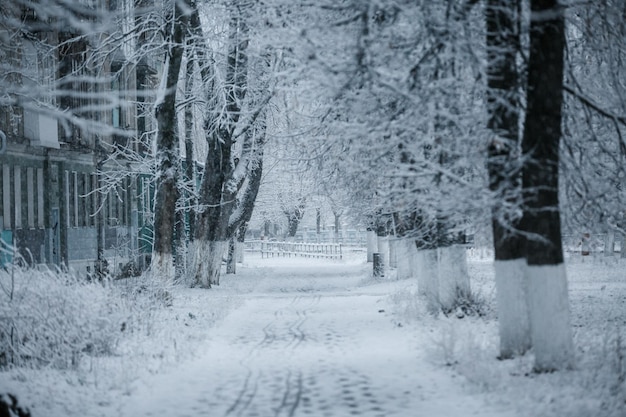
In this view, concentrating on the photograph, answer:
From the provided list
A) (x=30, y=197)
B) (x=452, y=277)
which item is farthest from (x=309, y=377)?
(x=30, y=197)

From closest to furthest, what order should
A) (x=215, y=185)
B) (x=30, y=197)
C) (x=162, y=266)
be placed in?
1. (x=162, y=266)
2. (x=215, y=185)
3. (x=30, y=197)

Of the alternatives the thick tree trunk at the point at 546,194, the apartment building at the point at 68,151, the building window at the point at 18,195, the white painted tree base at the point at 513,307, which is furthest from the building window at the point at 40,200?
the thick tree trunk at the point at 546,194

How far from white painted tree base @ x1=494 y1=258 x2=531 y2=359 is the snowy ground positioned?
272 millimetres

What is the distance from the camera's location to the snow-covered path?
8523 mm

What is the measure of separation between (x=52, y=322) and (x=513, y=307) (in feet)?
20.0

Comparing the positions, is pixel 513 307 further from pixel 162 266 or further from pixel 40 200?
pixel 40 200

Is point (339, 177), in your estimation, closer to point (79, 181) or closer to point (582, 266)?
point (79, 181)

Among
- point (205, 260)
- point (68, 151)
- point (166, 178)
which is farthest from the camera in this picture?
point (68, 151)

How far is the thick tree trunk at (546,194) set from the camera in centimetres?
930

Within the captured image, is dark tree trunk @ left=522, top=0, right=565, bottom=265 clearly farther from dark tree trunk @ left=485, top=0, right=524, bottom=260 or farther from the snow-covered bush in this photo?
the snow-covered bush

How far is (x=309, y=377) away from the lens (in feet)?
33.8

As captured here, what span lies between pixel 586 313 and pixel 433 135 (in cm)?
870

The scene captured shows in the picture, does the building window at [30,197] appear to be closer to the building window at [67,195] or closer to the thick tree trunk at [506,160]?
the building window at [67,195]

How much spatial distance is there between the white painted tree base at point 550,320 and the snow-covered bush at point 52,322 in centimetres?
573
